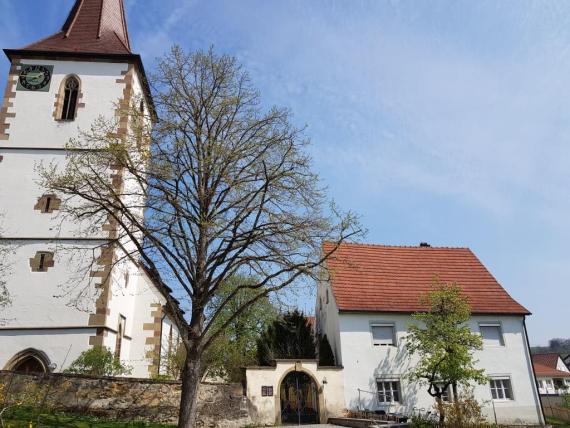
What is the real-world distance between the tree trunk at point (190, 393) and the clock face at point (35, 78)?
1439cm

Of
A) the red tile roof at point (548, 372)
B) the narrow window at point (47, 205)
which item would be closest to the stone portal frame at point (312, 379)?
the narrow window at point (47, 205)

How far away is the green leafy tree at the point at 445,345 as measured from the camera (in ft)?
58.4

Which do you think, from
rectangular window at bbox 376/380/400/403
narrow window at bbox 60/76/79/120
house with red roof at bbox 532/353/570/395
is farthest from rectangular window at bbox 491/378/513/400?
house with red roof at bbox 532/353/570/395

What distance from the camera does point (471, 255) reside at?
88.3ft

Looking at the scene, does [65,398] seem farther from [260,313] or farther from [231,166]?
[260,313]

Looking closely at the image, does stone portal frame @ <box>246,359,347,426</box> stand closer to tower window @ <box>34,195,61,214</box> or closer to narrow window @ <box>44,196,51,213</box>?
tower window @ <box>34,195,61,214</box>

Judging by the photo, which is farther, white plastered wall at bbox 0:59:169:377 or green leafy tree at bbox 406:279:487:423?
green leafy tree at bbox 406:279:487:423

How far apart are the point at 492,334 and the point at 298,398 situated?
1025 cm

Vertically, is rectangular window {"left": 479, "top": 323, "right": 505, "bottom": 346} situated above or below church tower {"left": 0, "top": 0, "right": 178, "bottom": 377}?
below

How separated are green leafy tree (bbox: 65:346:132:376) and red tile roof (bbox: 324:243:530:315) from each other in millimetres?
9995

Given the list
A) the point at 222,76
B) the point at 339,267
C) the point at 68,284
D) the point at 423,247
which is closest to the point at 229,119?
the point at 222,76

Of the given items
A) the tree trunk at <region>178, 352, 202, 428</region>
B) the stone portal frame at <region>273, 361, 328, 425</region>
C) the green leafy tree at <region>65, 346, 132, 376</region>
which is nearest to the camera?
the tree trunk at <region>178, 352, 202, 428</region>

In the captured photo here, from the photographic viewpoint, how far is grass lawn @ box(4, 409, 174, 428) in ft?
35.7

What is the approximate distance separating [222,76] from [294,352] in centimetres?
1379
